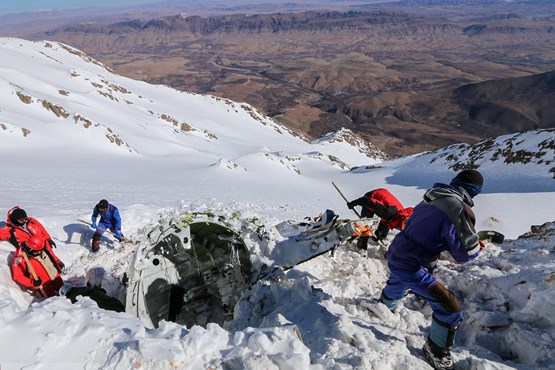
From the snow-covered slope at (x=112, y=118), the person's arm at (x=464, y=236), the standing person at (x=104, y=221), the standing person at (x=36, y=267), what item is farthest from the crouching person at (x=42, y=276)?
the snow-covered slope at (x=112, y=118)

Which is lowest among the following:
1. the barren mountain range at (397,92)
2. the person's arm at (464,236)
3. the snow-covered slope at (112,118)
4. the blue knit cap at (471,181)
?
the barren mountain range at (397,92)

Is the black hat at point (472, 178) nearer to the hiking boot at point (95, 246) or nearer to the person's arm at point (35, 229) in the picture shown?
the person's arm at point (35, 229)

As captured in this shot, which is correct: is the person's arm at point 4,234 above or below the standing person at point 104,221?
above

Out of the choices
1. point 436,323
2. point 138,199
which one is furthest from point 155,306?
point 138,199

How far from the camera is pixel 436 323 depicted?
12.9ft

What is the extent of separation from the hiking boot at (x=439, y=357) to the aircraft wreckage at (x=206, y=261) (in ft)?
6.91

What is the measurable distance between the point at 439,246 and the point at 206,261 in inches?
168

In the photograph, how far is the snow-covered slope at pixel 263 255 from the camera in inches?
127

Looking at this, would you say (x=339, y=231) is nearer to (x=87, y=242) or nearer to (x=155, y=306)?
(x=155, y=306)

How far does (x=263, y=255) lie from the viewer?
6586 millimetres

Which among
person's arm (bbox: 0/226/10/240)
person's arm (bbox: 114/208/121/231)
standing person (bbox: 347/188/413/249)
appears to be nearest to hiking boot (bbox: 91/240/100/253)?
person's arm (bbox: 114/208/121/231)

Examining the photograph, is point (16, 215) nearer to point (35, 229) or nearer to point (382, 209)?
point (35, 229)

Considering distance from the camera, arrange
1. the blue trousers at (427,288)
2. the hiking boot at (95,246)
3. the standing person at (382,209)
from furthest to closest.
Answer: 1. the hiking boot at (95,246)
2. the standing person at (382,209)
3. the blue trousers at (427,288)

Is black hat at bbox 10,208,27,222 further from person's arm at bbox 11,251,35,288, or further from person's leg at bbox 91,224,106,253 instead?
person's leg at bbox 91,224,106,253
